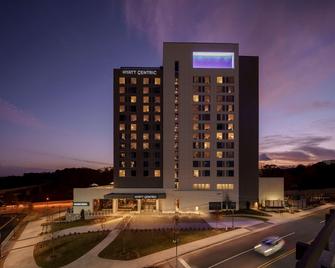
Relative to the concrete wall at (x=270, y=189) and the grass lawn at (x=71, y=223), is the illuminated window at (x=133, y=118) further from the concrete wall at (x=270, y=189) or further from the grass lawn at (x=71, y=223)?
the concrete wall at (x=270, y=189)

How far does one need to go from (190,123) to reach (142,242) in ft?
146

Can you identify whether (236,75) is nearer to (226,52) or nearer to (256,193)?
(226,52)

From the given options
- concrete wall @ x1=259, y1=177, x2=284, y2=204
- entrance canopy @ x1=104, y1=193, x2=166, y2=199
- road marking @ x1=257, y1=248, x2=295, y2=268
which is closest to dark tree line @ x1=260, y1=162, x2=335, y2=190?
concrete wall @ x1=259, y1=177, x2=284, y2=204

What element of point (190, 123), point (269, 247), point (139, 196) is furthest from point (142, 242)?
point (190, 123)

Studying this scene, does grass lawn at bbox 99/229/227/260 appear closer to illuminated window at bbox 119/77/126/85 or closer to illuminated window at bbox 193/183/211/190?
illuminated window at bbox 193/183/211/190

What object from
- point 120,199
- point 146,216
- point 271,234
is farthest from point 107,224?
point 271,234

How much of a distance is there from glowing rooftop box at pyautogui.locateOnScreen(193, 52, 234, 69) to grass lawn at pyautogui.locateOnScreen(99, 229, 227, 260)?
48.9 metres

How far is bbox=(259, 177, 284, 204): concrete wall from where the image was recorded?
91.8 meters

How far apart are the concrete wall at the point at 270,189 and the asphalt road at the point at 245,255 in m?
33.3

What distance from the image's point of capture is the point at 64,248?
51.4 m

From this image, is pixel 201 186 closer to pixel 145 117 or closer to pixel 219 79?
pixel 145 117

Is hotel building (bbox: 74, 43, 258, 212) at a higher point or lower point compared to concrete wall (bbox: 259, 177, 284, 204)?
higher

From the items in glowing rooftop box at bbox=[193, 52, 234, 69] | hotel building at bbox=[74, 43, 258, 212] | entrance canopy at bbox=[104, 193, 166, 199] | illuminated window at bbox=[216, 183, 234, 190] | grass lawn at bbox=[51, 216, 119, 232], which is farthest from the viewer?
glowing rooftop box at bbox=[193, 52, 234, 69]

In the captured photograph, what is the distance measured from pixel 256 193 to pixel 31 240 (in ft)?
190
